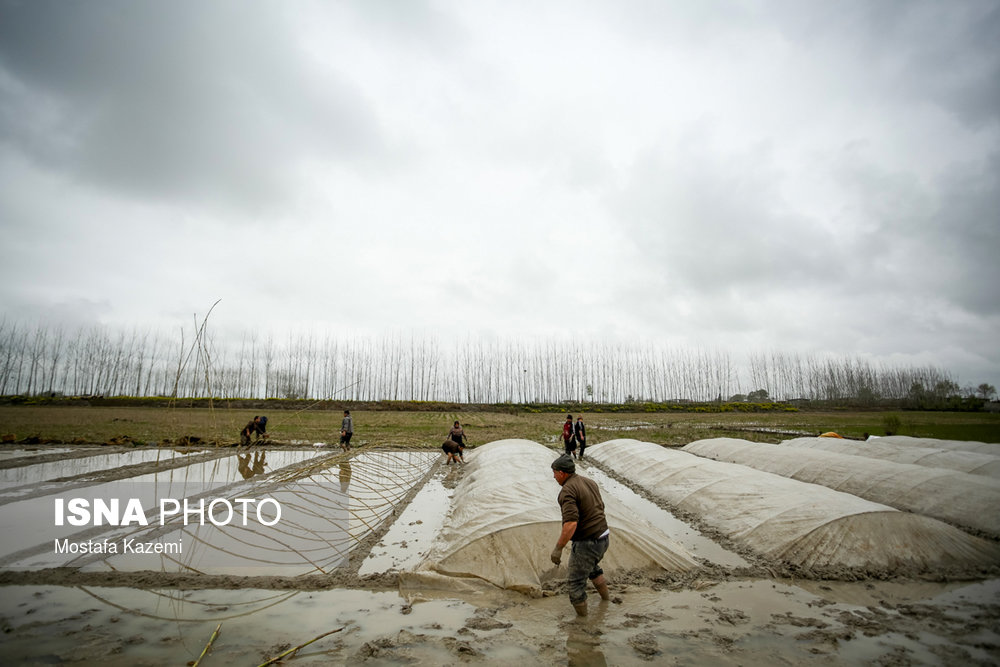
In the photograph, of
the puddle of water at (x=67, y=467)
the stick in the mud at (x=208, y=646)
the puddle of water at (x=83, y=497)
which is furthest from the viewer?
the puddle of water at (x=67, y=467)

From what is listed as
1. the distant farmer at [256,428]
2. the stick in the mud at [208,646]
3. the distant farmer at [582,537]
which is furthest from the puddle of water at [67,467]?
the distant farmer at [582,537]

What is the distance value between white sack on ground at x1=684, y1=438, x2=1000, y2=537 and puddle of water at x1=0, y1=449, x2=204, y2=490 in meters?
15.6

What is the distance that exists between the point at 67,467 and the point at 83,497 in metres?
5.18

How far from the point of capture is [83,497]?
9781 mm

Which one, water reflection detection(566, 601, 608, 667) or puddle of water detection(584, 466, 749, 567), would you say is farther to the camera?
puddle of water detection(584, 466, 749, 567)

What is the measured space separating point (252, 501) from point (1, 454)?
1310cm

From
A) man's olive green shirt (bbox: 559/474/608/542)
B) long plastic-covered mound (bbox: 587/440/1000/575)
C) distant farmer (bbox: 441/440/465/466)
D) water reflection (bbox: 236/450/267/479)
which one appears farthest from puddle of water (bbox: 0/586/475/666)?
distant farmer (bbox: 441/440/465/466)

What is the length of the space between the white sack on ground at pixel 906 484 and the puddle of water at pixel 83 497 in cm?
1304

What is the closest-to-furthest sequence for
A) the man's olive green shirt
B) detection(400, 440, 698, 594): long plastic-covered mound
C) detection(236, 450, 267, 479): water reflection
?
the man's olive green shirt, detection(400, 440, 698, 594): long plastic-covered mound, detection(236, 450, 267, 479): water reflection

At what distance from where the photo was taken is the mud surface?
411 cm

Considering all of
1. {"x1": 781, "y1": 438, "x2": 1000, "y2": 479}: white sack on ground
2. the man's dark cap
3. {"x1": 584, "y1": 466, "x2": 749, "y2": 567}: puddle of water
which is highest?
the man's dark cap

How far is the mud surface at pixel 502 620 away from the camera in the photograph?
13.5ft

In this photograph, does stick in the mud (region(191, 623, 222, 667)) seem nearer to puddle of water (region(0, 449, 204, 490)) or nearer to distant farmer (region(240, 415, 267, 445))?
puddle of water (region(0, 449, 204, 490))

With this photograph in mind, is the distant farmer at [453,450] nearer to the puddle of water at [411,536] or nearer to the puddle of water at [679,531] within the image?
the puddle of water at [411,536]
